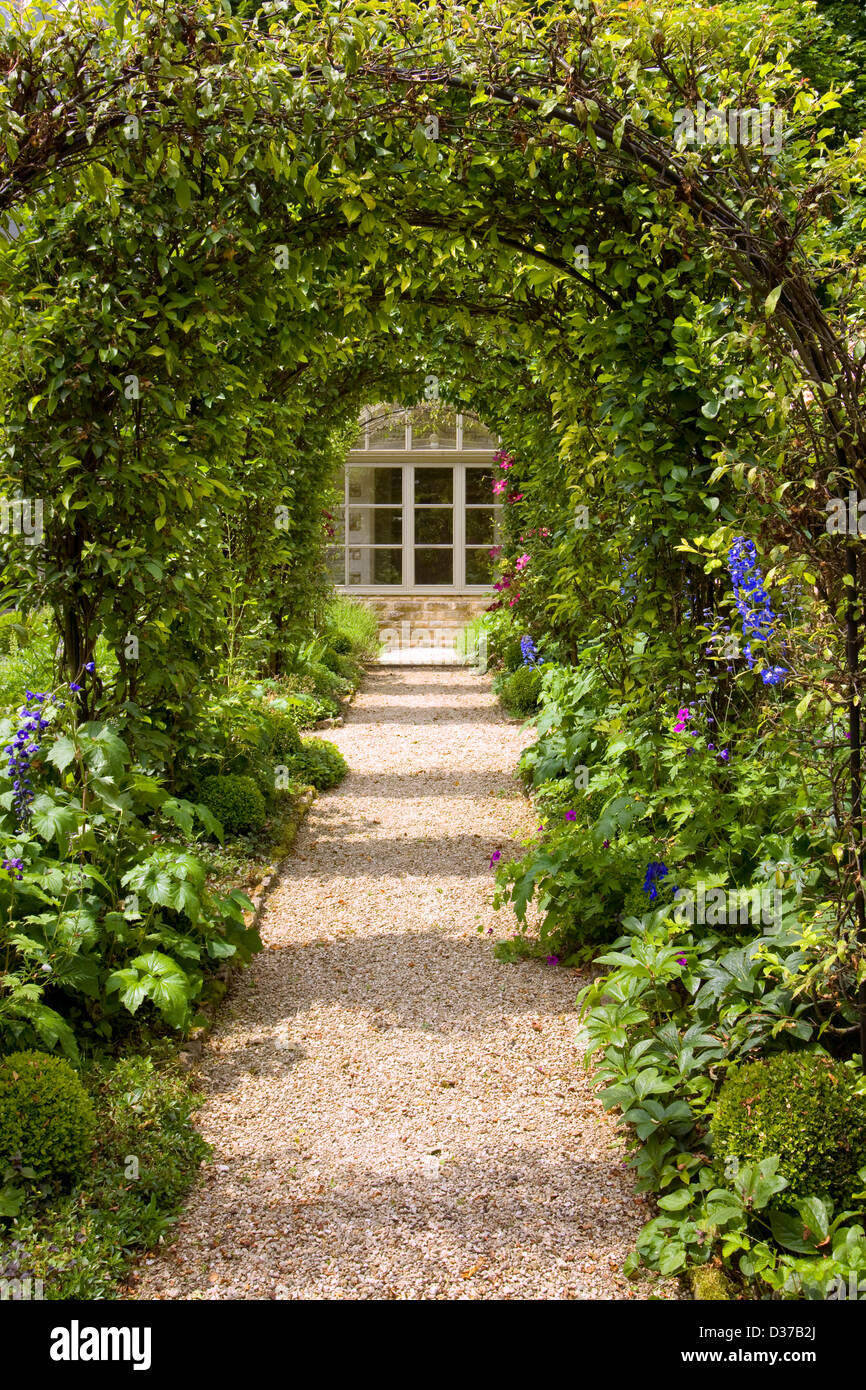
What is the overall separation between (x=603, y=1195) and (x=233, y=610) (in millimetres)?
5156

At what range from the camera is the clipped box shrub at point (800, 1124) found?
2289 mm

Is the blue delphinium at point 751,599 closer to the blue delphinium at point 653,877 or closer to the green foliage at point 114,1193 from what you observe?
the blue delphinium at point 653,877

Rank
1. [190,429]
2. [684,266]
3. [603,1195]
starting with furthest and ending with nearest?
[190,429] → [684,266] → [603,1195]

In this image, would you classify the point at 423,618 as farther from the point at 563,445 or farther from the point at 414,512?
the point at 563,445

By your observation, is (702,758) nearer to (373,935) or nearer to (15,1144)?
(373,935)

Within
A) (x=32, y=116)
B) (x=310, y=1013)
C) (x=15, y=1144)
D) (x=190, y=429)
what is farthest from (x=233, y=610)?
(x=15, y=1144)

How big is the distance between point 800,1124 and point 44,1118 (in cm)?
169

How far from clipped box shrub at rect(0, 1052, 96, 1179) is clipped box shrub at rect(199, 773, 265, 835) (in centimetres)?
271

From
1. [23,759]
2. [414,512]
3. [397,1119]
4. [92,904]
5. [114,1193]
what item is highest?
[414,512]

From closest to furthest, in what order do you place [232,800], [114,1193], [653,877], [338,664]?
[114,1193]
[653,877]
[232,800]
[338,664]

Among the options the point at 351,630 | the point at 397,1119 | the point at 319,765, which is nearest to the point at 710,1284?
the point at 397,1119

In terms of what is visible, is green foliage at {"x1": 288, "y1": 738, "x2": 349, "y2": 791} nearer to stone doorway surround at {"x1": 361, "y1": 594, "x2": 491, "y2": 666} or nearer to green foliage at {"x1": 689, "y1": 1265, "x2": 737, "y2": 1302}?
green foliage at {"x1": 689, "y1": 1265, "x2": 737, "y2": 1302}

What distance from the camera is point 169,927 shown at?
3574 mm

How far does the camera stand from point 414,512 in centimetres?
→ 1780
